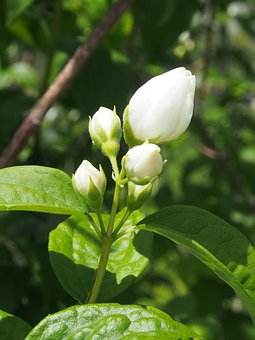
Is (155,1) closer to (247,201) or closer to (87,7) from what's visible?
(87,7)

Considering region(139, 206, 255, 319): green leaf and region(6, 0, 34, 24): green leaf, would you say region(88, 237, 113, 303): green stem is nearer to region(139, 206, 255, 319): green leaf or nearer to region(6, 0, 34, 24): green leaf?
region(139, 206, 255, 319): green leaf

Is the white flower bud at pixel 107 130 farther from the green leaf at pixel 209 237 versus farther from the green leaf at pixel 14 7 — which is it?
the green leaf at pixel 14 7

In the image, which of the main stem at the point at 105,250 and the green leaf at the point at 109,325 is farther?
the main stem at the point at 105,250

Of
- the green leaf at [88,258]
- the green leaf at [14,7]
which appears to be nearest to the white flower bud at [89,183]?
the green leaf at [88,258]

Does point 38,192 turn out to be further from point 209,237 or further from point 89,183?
point 209,237

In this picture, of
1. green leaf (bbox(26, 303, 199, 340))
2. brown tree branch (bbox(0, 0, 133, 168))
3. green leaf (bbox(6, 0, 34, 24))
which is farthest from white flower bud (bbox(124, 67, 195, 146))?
green leaf (bbox(6, 0, 34, 24))

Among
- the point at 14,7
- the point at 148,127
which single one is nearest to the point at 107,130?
the point at 148,127
